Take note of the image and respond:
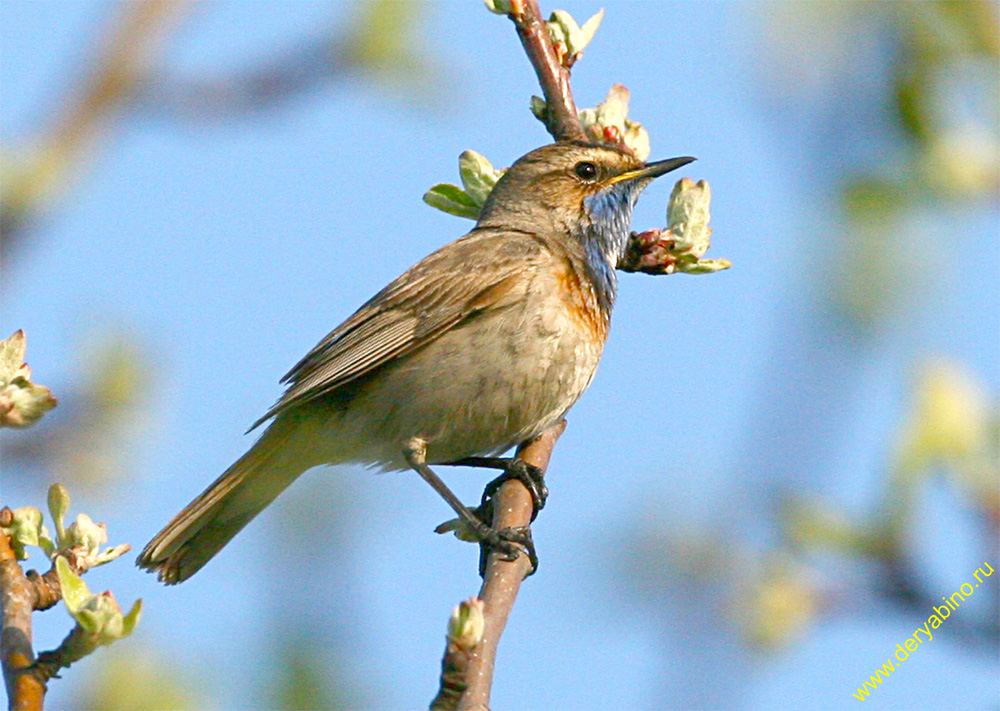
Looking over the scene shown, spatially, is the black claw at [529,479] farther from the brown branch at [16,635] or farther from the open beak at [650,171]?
the brown branch at [16,635]

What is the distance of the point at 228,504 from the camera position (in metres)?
5.99

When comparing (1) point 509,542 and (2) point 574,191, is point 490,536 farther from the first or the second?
(2) point 574,191

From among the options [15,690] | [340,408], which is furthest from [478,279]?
[15,690]

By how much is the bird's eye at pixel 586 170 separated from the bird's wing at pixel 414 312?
0.50 m

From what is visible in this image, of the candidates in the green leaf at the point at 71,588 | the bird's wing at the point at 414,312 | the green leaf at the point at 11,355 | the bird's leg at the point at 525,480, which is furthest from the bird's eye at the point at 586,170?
the green leaf at the point at 71,588

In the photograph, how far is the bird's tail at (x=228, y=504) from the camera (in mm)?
5809

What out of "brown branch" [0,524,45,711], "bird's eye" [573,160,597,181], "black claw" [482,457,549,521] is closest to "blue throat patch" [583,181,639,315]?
"bird's eye" [573,160,597,181]

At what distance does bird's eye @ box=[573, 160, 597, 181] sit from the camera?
656 cm

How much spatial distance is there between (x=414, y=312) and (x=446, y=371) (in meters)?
0.39

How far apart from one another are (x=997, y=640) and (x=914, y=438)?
44cm

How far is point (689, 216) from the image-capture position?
5207 mm

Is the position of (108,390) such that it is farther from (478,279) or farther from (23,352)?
(478,279)

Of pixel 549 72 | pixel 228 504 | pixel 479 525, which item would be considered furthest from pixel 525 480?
pixel 549 72

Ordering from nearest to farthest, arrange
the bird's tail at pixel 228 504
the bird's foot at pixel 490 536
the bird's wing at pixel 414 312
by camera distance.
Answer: the bird's foot at pixel 490 536 < the bird's tail at pixel 228 504 < the bird's wing at pixel 414 312
